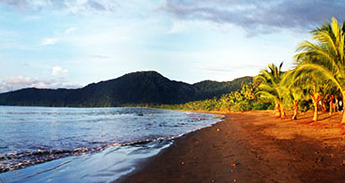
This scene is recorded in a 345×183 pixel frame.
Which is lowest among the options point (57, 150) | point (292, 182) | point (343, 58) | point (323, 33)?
point (57, 150)

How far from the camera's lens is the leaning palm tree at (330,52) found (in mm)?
12727

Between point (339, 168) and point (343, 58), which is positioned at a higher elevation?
point (343, 58)

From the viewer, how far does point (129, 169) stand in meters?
7.97

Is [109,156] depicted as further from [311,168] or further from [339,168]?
[339,168]

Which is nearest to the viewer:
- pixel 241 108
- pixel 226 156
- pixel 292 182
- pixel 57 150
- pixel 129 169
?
pixel 292 182

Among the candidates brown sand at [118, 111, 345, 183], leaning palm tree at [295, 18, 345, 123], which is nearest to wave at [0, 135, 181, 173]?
brown sand at [118, 111, 345, 183]

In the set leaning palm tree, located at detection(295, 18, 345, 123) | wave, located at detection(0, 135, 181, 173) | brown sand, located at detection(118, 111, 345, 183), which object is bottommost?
wave, located at detection(0, 135, 181, 173)

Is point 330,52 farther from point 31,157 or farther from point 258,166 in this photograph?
point 31,157

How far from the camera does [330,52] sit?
529 inches

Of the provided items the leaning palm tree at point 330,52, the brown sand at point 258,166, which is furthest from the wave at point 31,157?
the leaning palm tree at point 330,52

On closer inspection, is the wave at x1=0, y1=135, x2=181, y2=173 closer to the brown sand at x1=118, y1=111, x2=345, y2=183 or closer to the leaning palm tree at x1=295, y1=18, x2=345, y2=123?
the brown sand at x1=118, y1=111, x2=345, y2=183

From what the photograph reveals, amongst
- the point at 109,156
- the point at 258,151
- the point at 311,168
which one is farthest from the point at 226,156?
the point at 109,156

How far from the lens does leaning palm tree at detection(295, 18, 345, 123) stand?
501 inches

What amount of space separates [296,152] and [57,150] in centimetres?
1169
